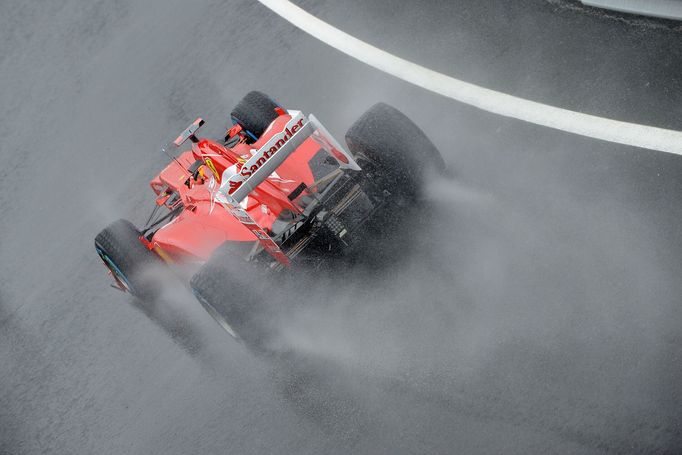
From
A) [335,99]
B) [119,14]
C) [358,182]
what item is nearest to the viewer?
[358,182]

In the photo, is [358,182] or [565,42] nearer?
[358,182]

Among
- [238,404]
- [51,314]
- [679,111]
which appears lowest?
[679,111]

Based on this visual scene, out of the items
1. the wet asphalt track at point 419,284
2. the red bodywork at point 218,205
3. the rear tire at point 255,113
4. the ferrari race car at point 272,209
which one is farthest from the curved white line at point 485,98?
the red bodywork at point 218,205

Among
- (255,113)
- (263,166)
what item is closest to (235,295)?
(263,166)

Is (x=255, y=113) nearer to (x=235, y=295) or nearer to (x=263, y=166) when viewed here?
(x=263, y=166)

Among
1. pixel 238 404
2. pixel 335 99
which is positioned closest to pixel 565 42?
pixel 335 99

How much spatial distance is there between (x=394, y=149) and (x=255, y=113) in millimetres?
2060

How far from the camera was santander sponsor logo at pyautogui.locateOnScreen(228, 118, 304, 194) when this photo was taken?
23.2ft

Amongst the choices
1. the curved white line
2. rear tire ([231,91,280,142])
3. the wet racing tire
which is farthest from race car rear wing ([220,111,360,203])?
the curved white line

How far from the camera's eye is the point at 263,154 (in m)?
7.14

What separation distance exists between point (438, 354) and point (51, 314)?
14.4 feet

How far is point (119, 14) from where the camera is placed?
12.3 metres

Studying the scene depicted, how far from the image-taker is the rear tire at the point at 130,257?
8.19m

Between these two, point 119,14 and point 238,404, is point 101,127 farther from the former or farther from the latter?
point 238,404
